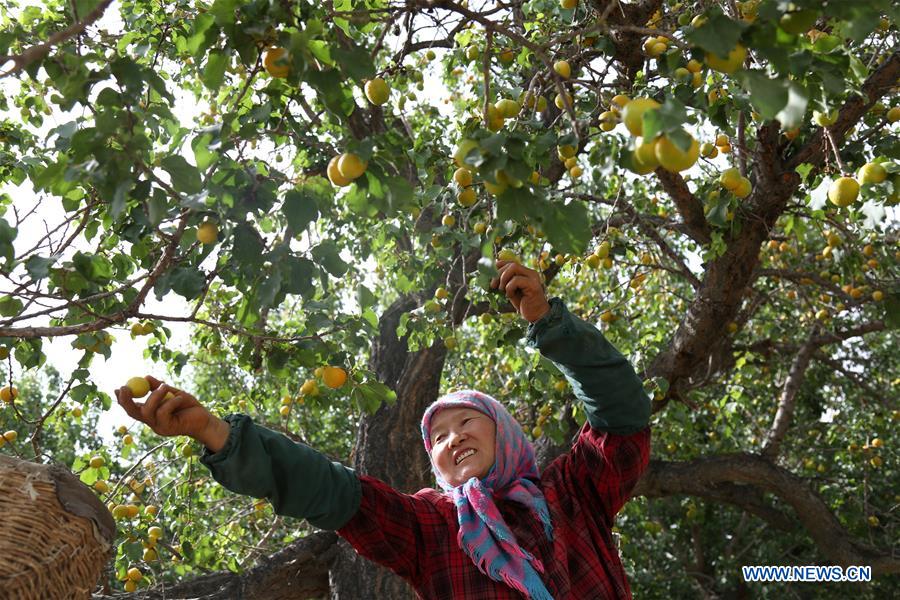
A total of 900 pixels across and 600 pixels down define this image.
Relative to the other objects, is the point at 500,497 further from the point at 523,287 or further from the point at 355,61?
the point at 355,61

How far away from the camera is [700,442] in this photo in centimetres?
786

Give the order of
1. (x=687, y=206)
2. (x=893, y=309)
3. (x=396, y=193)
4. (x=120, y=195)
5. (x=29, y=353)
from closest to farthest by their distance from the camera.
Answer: (x=120, y=195)
(x=396, y=193)
(x=29, y=353)
(x=893, y=309)
(x=687, y=206)

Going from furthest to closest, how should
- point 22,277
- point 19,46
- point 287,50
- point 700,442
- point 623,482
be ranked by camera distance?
point 700,442 → point 19,46 → point 623,482 → point 22,277 → point 287,50

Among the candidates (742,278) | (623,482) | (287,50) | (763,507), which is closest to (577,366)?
(623,482)

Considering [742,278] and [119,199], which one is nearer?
[119,199]

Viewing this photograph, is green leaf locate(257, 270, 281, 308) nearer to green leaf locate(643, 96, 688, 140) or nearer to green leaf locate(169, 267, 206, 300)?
green leaf locate(169, 267, 206, 300)

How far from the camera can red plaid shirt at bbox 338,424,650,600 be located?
202 cm

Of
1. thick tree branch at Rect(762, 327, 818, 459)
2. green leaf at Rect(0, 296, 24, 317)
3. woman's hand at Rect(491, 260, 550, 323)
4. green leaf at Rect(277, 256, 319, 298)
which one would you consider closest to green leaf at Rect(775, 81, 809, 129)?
woman's hand at Rect(491, 260, 550, 323)

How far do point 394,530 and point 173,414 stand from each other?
63 centimetres

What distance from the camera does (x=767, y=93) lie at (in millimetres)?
1236

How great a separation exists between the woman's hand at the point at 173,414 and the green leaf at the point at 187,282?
0.26 metres

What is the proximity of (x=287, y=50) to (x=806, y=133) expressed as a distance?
107 inches

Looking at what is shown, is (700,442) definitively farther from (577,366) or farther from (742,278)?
(577,366)

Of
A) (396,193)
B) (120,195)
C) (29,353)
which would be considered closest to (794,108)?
(396,193)
